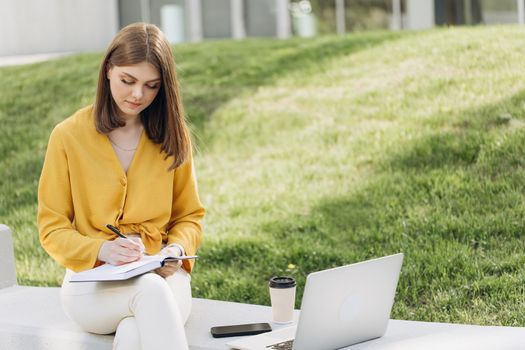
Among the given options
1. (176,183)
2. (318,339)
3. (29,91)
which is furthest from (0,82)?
(318,339)

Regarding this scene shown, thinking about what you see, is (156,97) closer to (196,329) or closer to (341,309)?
(196,329)

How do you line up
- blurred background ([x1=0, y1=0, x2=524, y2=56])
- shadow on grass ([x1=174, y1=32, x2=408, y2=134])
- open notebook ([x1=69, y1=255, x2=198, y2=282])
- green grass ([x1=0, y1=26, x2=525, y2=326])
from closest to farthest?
1. open notebook ([x1=69, y1=255, x2=198, y2=282])
2. green grass ([x1=0, y1=26, x2=525, y2=326])
3. shadow on grass ([x1=174, y1=32, x2=408, y2=134])
4. blurred background ([x1=0, y1=0, x2=524, y2=56])

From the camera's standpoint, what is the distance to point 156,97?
4.07 meters

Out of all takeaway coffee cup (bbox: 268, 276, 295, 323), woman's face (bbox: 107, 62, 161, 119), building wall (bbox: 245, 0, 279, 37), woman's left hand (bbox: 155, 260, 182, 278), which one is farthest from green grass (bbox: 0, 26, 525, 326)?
building wall (bbox: 245, 0, 279, 37)

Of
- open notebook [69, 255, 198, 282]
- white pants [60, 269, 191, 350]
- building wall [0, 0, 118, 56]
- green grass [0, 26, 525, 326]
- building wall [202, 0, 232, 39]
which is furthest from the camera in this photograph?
building wall [0, 0, 118, 56]

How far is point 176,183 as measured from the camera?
418 centimetres

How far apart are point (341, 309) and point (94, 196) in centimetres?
125

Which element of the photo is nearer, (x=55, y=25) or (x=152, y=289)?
(x=152, y=289)

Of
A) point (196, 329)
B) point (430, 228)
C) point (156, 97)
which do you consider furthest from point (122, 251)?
point (430, 228)

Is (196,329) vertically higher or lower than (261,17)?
lower

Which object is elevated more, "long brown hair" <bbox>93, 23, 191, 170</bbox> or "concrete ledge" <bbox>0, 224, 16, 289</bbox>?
"long brown hair" <bbox>93, 23, 191, 170</bbox>

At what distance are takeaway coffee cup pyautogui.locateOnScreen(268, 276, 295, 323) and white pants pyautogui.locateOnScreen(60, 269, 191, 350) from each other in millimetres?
390

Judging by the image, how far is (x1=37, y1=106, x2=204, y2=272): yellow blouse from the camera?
3854 millimetres

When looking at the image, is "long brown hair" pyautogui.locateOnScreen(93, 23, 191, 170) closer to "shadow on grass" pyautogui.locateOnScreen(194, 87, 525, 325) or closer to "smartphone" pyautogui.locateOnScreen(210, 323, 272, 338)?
"smartphone" pyautogui.locateOnScreen(210, 323, 272, 338)
